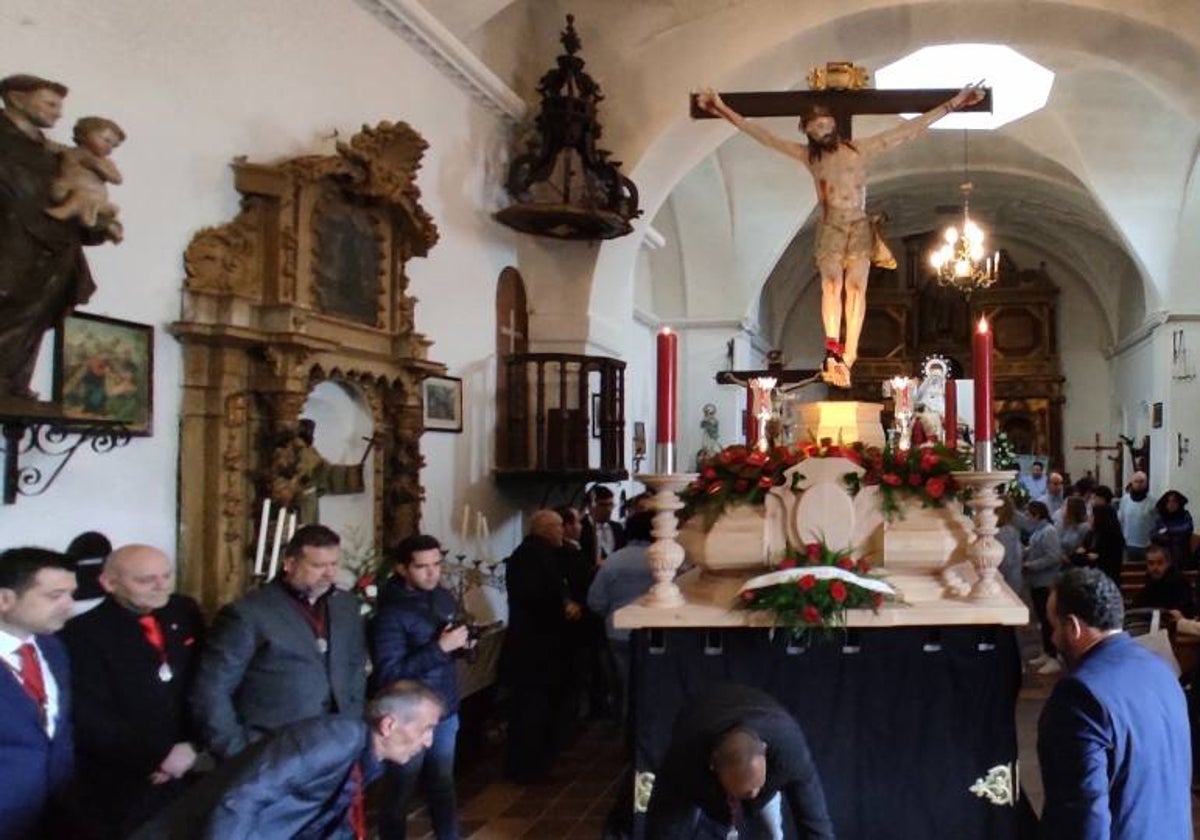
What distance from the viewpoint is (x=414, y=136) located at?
614cm

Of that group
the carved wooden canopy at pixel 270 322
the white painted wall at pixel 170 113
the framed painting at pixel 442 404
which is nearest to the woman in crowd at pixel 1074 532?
the framed painting at pixel 442 404

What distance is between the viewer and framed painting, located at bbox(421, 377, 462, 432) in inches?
298

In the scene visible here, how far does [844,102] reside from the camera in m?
6.28

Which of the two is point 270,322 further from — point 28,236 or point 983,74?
point 983,74

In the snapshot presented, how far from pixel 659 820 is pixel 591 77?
7438 mm

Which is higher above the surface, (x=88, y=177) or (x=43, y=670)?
(x=88, y=177)

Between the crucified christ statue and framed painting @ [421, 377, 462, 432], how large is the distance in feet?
9.02

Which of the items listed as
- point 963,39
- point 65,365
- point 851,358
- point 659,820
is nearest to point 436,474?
point 851,358

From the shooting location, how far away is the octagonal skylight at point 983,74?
13633 millimetres

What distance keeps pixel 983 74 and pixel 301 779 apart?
1377cm

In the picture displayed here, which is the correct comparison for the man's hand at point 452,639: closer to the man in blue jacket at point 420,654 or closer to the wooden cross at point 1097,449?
the man in blue jacket at point 420,654

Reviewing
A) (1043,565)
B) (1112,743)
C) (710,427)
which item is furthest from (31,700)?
(710,427)

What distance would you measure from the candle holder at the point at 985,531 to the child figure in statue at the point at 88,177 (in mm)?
3316

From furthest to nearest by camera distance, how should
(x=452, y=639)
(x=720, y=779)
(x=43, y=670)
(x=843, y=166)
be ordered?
(x=843, y=166) < (x=452, y=639) < (x=43, y=670) < (x=720, y=779)
